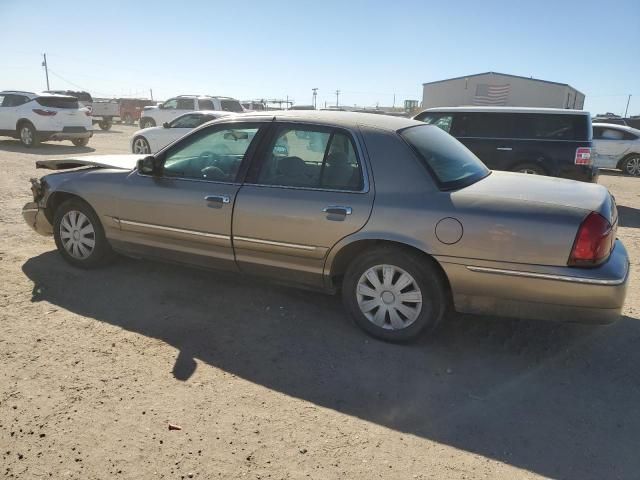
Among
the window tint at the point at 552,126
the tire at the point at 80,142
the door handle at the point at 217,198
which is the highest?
the window tint at the point at 552,126

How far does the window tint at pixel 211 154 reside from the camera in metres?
3.97

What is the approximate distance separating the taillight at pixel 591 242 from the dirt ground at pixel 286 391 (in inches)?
31.4

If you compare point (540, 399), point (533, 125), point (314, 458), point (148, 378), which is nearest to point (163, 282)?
point (148, 378)

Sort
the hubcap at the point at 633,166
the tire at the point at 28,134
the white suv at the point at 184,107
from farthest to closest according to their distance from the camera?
the white suv at the point at 184,107
the tire at the point at 28,134
the hubcap at the point at 633,166

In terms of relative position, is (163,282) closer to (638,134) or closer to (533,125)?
(533,125)

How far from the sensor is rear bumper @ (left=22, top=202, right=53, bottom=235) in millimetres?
4914

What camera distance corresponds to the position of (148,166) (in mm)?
4180

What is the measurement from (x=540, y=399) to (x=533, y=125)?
6.58 metres

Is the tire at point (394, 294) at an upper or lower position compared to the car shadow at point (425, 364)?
upper

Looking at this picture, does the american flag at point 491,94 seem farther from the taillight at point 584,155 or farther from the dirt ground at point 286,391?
the dirt ground at point 286,391

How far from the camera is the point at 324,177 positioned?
→ 11.8ft

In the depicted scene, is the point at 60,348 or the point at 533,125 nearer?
the point at 60,348

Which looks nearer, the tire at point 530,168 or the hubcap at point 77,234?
the hubcap at point 77,234

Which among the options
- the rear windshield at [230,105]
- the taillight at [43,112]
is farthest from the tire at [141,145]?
the rear windshield at [230,105]
